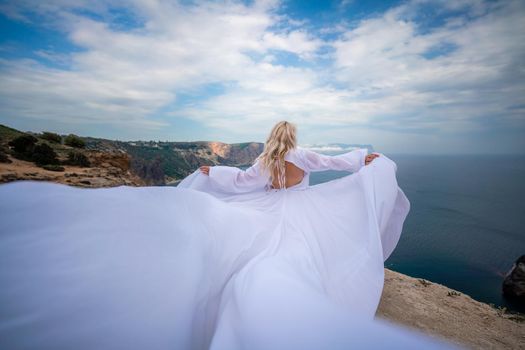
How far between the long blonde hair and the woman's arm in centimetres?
23

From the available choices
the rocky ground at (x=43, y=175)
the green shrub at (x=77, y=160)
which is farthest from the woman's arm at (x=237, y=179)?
the green shrub at (x=77, y=160)

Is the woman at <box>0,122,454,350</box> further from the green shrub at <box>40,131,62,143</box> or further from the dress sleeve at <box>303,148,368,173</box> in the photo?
the green shrub at <box>40,131,62,143</box>

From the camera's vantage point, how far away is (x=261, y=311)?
130 cm

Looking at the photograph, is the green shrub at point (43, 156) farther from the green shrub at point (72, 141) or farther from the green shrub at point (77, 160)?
the green shrub at point (72, 141)

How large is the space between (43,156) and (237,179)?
52.8ft

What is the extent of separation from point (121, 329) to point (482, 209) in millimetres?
79812

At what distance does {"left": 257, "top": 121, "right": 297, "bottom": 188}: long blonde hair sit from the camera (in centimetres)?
366

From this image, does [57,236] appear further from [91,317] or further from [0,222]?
[91,317]

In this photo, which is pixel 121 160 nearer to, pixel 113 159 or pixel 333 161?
pixel 113 159

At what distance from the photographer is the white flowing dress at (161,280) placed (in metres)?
1.09

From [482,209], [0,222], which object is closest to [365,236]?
[0,222]

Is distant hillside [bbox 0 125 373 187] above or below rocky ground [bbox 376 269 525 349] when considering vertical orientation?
above

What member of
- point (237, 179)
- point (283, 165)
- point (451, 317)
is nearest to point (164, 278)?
point (283, 165)

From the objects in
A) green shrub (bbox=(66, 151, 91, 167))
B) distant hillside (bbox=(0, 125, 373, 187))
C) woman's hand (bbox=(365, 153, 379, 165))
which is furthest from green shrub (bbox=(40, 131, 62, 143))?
woman's hand (bbox=(365, 153, 379, 165))
